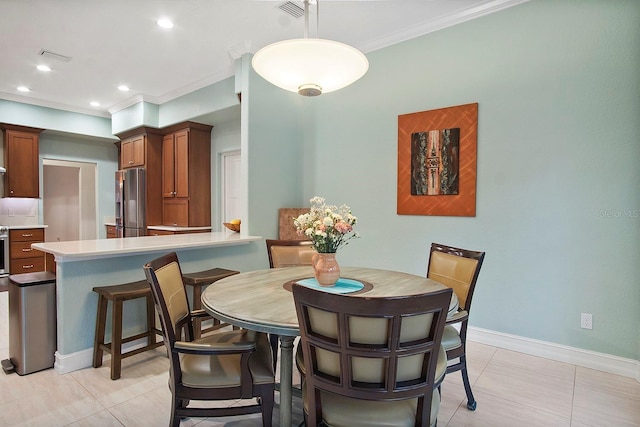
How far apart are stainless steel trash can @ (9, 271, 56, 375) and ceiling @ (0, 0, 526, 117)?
7.63 ft

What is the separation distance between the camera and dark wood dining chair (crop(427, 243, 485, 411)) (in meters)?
2.01

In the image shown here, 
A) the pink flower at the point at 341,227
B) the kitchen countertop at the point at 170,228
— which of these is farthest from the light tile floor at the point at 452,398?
the kitchen countertop at the point at 170,228

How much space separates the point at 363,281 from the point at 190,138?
167 inches

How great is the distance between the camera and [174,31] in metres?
3.45

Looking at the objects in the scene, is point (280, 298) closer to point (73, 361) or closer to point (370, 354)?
point (370, 354)

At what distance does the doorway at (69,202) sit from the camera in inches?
303

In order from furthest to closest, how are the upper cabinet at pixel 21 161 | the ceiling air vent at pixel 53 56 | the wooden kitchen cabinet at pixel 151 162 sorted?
the wooden kitchen cabinet at pixel 151 162 → the upper cabinet at pixel 21 161 → the ceiling air vent at pixel 53 56

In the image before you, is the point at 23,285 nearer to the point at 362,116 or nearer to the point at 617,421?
the point at 362,116

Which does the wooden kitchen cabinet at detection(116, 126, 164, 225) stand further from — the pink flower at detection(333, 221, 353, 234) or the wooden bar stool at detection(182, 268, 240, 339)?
the pink flower at detection(333, 221, 353, 234)

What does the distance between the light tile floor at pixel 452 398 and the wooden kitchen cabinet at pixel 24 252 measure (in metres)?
3.41

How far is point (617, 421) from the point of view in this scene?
2020 millimetres

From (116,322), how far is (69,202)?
7.07m

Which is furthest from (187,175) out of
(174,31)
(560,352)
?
(560,352)

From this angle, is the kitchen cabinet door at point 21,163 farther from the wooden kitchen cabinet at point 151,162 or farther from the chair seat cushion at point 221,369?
the chair seat cushion at point 221,369
